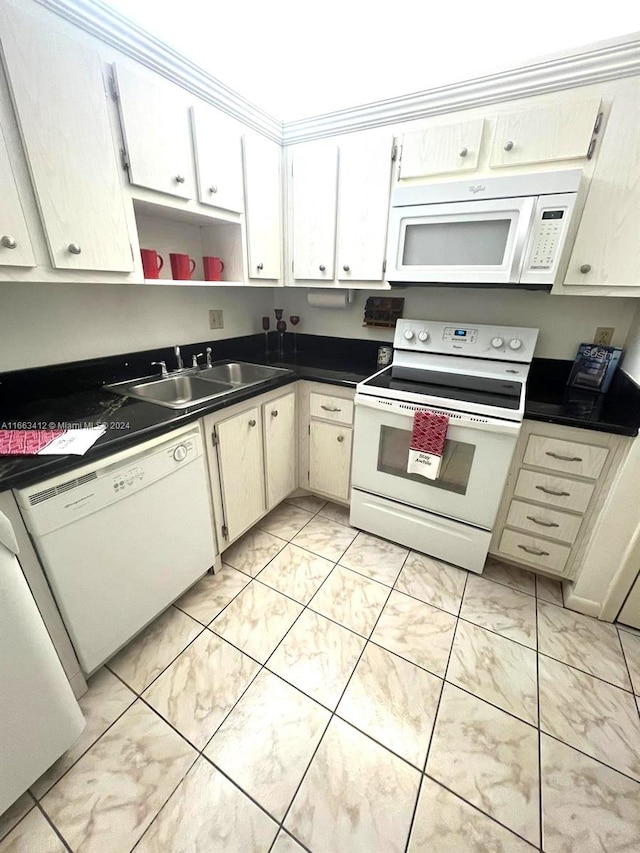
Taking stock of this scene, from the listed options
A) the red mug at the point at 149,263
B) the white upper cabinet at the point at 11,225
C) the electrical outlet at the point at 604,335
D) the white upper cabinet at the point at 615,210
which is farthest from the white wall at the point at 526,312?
the white upper cabinet at the point at 11,225

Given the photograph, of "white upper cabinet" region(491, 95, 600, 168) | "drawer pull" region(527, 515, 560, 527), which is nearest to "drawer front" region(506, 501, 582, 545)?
"drawer pull" region(527, 515, 560, 527)

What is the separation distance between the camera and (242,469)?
175 cm

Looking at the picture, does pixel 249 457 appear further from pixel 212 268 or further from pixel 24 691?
A: pixel 24 691

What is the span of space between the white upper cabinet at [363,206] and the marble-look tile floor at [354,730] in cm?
167

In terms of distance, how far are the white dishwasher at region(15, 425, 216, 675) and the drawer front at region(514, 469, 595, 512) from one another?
4.83ft

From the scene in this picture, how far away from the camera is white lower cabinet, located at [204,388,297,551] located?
62.4 inches

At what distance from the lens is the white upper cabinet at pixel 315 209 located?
1788 mm

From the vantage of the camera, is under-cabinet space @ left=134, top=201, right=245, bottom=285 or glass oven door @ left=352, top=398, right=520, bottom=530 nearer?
glass oven door @ left=352, top=398, right=520, bottom=530

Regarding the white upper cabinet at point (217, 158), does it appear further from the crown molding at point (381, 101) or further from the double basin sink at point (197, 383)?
the double basin sink at point (197, 383)

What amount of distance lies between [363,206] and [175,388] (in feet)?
4.49

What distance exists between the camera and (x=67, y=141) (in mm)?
1066

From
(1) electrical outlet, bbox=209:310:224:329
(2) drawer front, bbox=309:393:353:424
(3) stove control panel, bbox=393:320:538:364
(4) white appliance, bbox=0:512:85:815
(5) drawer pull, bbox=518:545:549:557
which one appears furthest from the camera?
(1) electrical outlet, bbox=209:310:224:329

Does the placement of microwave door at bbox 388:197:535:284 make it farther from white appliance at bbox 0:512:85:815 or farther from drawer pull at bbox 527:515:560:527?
white appliance at bbox 0:512:85:815

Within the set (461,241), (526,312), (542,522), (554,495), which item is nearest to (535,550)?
(542,522)
